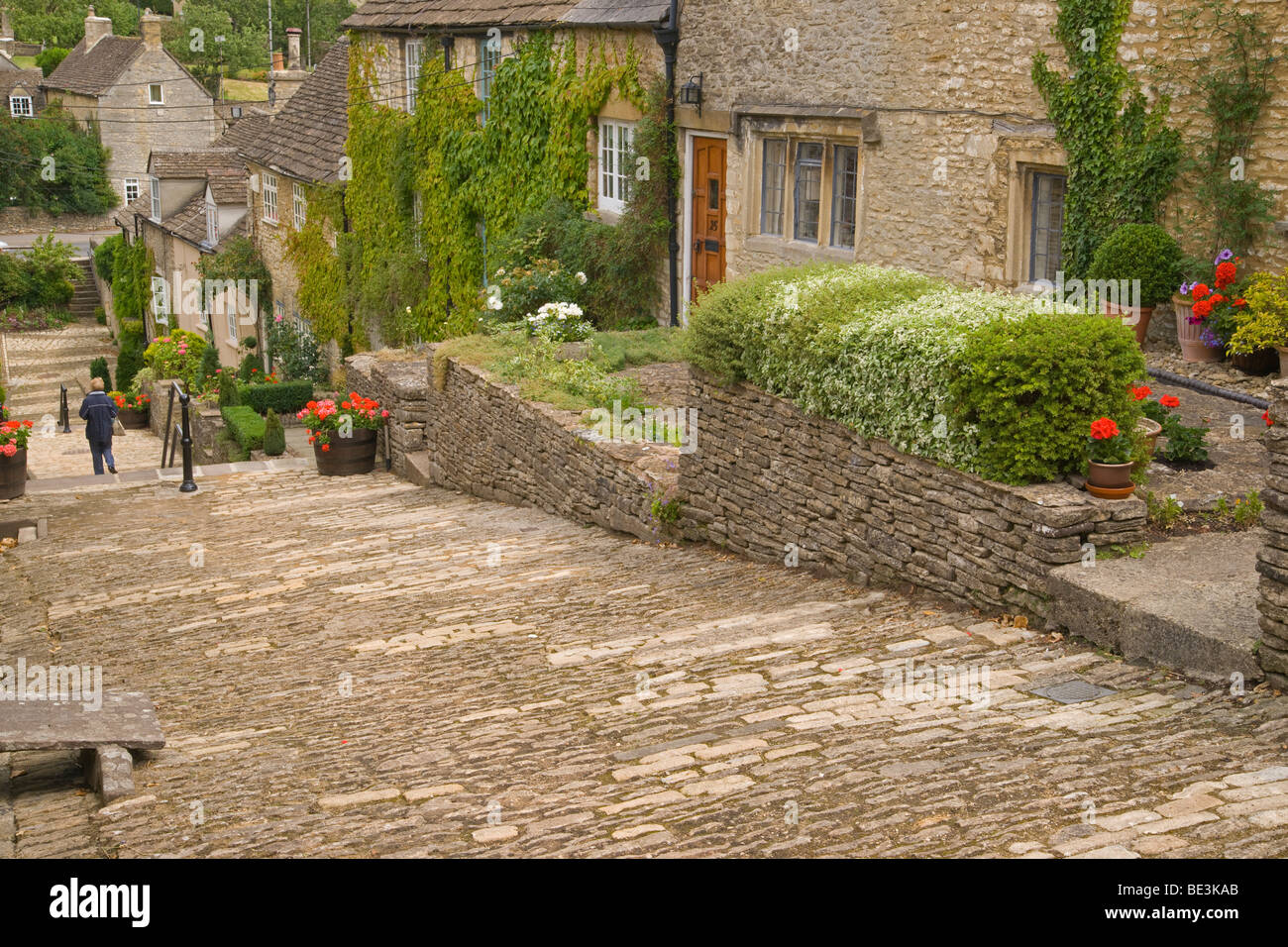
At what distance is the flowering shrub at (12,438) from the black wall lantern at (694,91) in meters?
9.40

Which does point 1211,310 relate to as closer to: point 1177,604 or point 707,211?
point 1177,604

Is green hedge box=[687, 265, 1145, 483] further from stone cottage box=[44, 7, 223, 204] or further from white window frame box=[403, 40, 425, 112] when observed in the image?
stone cottage box=[44, 7, 223, 204]

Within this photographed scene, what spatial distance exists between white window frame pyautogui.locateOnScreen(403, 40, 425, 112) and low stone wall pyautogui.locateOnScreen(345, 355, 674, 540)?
6.79 m

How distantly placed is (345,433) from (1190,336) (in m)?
10.8

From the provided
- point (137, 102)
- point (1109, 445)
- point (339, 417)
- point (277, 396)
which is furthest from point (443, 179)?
point (137, 102)

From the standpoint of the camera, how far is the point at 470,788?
222 inches

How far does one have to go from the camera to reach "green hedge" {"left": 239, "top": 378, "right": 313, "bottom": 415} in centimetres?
2528

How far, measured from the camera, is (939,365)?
769 centimetres

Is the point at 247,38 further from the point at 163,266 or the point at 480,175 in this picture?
the point at 480,175

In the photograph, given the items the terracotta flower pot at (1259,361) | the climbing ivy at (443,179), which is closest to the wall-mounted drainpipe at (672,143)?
the climbing ivy at (443,179)

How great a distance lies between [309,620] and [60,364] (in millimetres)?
38174

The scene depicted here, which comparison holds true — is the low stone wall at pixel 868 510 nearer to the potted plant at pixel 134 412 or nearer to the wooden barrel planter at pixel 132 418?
the potted plant at pixel 134 412

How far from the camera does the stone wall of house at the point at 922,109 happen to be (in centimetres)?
1109

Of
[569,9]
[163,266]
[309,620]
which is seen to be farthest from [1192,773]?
[163,266]
